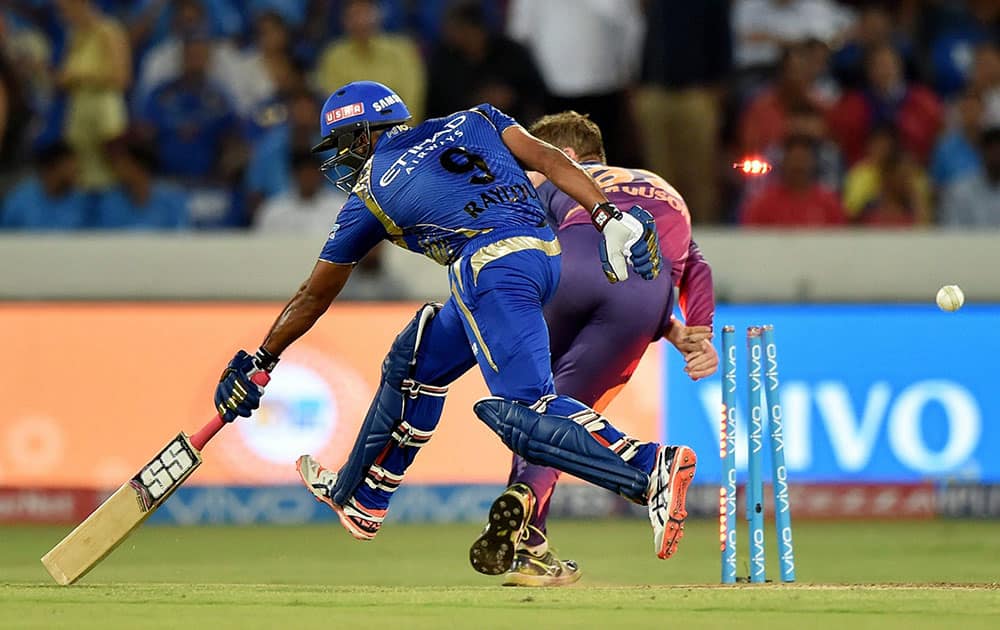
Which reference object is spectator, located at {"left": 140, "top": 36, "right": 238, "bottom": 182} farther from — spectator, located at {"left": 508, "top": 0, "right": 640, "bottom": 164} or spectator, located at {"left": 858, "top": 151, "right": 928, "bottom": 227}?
spectator, located at {"left": 858, "top": 151, "right": 928, "bottom": 227}

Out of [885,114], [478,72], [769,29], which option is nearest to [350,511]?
[478,72]

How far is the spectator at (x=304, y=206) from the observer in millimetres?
13195

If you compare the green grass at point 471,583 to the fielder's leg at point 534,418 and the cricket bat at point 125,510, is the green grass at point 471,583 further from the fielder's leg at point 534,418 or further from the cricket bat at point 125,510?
the fielder's leg at point 534,418

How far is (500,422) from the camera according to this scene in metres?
7.21

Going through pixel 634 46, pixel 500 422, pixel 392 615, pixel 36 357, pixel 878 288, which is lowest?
pixel 392 615

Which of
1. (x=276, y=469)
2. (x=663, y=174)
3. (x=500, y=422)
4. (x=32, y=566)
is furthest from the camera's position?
(x=663, y=174)

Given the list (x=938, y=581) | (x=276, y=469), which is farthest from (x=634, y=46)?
(x=938, y=581)

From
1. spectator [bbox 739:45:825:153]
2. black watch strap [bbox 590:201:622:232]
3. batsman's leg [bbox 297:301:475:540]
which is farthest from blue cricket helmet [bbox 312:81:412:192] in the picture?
spectator [bbox 739:45:825:153]

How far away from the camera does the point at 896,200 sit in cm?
1361

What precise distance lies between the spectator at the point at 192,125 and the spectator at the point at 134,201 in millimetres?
436

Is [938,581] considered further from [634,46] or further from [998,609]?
[634,46]

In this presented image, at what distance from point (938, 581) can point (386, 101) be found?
3.40 meters

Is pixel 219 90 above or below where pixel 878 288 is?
above

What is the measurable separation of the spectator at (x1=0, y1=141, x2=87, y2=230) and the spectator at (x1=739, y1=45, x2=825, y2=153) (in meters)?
5.05
